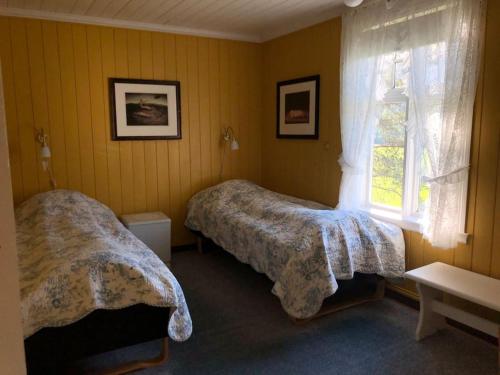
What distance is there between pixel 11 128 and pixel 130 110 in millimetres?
1060

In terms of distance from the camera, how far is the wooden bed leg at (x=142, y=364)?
230cm

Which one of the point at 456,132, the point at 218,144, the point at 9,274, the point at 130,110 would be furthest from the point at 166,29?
the point at 9,274

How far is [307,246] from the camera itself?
280 centimetres

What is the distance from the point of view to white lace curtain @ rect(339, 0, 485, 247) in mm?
2600

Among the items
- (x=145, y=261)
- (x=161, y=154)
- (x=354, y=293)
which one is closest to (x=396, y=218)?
(x=354, y=293)

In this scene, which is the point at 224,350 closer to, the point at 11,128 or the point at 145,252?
the point at 145,252

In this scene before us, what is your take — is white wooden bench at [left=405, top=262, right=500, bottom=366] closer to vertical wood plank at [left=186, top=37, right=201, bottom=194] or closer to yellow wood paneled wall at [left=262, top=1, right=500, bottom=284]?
yellow wood paneled wall at [left=262, top=1, right=500, bottom=284]

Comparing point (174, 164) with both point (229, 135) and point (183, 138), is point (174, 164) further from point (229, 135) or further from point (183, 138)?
point (229, 135)

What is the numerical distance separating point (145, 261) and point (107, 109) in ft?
7.13

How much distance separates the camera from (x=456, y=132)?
266 cm

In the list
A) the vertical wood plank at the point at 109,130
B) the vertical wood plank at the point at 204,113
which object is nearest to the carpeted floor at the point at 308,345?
the vertical wood plank at the point at 109,130

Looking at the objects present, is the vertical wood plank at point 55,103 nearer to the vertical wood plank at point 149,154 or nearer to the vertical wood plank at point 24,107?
the vertical wood plank at point 24,107

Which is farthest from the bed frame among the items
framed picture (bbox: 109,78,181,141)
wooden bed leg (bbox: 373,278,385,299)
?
framed picture (bbox: 109,78,181,141)

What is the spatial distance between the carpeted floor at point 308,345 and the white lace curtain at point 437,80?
0.66 metres
